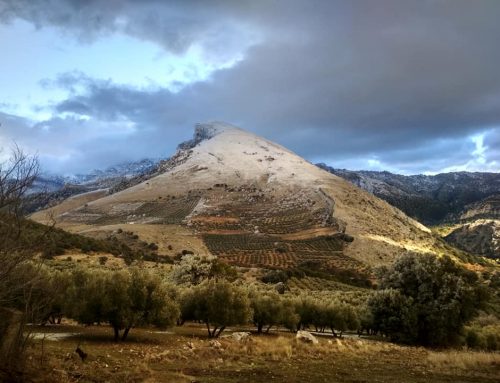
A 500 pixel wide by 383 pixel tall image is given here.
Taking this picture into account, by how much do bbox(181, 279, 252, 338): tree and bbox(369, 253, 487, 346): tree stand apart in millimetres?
16607

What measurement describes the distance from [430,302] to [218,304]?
844 inches

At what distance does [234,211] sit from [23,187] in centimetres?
16531

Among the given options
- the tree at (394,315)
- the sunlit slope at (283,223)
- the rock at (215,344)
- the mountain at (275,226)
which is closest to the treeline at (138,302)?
the rock at (215,344)

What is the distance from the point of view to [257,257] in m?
112

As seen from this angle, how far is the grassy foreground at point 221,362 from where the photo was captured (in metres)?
16.1

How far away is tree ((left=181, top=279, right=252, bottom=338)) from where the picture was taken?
30.4 m

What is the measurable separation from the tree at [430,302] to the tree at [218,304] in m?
16.6

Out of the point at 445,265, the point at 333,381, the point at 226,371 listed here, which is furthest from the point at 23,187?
the point at 445,265

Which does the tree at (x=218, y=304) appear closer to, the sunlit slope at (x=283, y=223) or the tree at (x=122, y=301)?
the tree at (x=122, y=301)

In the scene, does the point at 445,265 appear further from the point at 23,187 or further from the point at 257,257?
the point at 257,257

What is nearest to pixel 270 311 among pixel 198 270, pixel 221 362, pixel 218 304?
pixel 218 304

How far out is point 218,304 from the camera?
3058 centimetres

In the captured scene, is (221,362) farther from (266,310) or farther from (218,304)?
(266,310)

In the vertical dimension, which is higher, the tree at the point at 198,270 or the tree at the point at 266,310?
the tree at the point at 198,270
